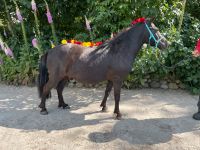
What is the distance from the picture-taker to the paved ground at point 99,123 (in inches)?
174

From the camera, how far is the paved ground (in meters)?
4.43

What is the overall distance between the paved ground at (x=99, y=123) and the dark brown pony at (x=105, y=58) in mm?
652

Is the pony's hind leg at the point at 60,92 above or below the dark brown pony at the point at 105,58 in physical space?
below

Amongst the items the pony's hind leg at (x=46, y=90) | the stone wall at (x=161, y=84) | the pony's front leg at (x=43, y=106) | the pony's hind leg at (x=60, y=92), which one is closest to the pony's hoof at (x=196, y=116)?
the stone wall at (x=161, y=84)

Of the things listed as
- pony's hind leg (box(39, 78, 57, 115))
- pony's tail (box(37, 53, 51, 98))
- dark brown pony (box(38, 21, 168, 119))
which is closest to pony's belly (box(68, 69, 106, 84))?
dark brown pony (box(38, 21, 168, 119))

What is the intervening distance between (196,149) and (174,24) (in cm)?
462

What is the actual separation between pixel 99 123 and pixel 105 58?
45.0 inches

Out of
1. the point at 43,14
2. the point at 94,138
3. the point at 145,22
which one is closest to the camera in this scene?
the point at 94,138

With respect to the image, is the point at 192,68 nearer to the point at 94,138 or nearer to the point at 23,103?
the point at 94,138

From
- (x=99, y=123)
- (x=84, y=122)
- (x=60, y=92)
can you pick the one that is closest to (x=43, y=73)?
(x=60, y=92)

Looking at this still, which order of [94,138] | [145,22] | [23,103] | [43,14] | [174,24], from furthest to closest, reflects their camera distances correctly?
[43,14]
[174,24]
[23,103]
[145,22]
[94,138]

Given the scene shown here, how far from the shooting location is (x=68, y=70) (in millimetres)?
5262

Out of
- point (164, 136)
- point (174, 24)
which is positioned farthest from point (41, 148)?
point (174, 24)

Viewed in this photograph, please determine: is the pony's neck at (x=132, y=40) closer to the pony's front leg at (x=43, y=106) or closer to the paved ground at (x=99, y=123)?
the paved ground at (x=99, y=123)
